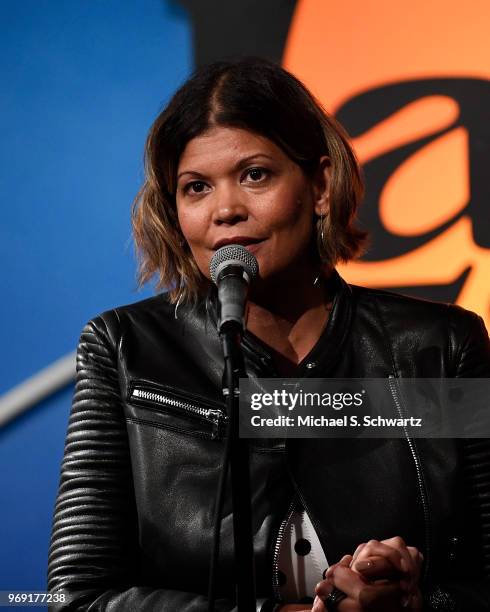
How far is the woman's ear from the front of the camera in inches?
70.5

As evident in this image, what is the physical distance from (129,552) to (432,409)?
64 cm

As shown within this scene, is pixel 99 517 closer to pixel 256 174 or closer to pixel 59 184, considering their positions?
pixel 256 174

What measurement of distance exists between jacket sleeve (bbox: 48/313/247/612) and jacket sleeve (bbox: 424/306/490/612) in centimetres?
37

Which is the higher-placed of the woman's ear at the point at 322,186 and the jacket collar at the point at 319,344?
the woman's ear at the point at 322,186

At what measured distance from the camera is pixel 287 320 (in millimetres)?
1788

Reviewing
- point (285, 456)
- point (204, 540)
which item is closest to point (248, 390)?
point (285, 456)

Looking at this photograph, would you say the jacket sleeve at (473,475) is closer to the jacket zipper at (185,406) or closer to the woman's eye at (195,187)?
the jacket zipper at (185,406)

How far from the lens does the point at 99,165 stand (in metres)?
2.36

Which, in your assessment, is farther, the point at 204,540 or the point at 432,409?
the point at 432,409

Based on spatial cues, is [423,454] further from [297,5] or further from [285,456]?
[297,5]

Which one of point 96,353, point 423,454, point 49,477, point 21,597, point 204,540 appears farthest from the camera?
point 49,477

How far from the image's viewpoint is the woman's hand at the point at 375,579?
128 centimetres

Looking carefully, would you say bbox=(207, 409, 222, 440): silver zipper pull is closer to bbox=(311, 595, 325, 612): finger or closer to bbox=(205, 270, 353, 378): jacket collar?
bbox=(205, 270, 353, 378): jacket collar

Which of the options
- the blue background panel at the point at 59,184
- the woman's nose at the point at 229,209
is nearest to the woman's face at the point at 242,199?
the woman's nose at the point at 229,209
